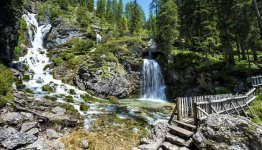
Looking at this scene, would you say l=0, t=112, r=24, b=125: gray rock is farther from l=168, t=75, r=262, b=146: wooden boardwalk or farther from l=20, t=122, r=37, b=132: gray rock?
l=168, t=75, r=262, b=146: wooden boardwalk

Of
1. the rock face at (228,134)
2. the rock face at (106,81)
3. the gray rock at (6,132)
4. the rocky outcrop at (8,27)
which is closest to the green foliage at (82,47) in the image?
the rock face at (106,81)

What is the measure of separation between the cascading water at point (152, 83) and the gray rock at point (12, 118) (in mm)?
23916

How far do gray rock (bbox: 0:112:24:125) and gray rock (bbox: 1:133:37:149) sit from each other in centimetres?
171

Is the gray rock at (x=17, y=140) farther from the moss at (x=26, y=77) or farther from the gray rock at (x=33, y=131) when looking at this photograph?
the moss at (x=26, y=77)

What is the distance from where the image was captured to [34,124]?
47.6ft

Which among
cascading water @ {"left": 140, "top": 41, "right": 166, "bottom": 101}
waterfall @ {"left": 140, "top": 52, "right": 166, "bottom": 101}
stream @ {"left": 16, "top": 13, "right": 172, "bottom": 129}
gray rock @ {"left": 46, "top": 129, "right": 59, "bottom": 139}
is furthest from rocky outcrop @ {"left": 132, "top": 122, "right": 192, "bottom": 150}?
waterfall @ {"left": 140, "top": 52, "right": 166, "bottom": 101}

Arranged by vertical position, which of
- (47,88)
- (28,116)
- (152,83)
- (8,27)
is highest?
(8,27)

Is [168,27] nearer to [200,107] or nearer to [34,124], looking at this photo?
[200,107]

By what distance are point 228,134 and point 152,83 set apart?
27.7 metres

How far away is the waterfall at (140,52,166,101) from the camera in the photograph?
3756 cm

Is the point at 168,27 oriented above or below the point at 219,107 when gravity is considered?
above

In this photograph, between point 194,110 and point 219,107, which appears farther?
point 219,107

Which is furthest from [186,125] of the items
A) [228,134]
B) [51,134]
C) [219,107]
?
[51,134]

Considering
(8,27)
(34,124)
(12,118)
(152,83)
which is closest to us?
(34,124)
